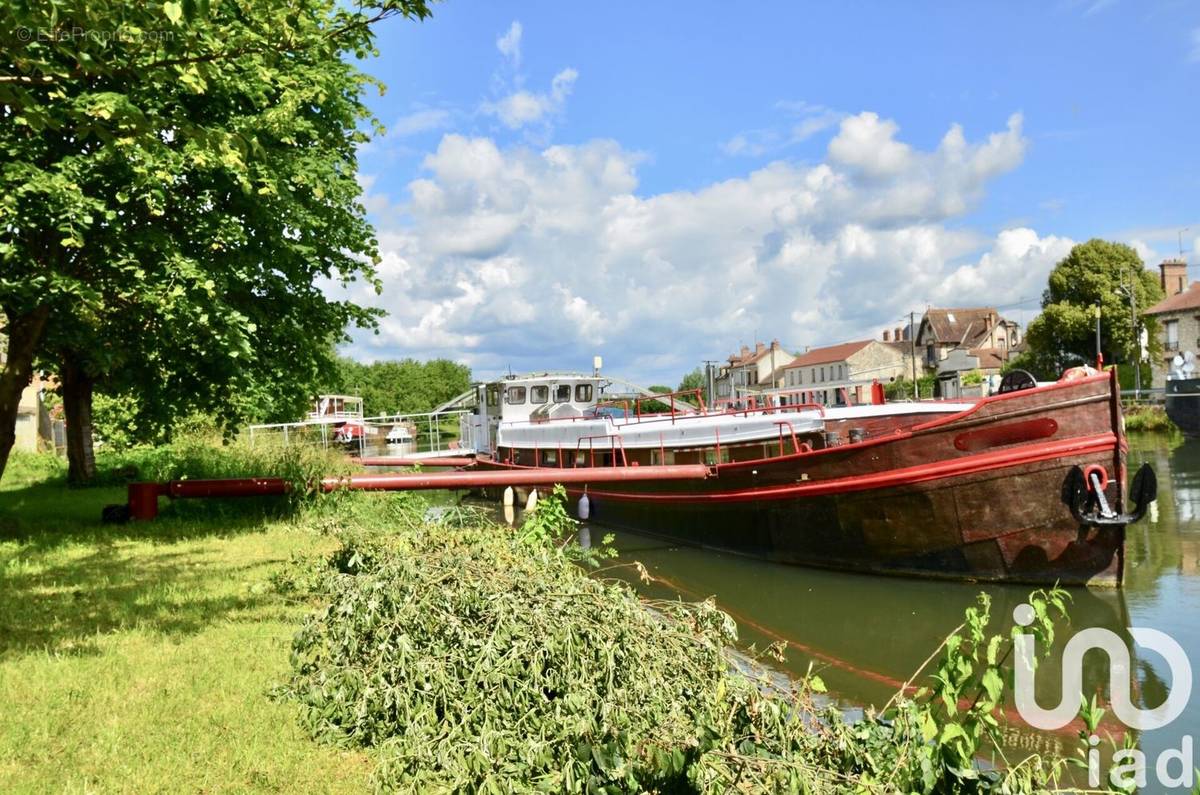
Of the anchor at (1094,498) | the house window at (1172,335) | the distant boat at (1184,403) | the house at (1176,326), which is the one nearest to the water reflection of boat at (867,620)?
the anchor at (1094,498)

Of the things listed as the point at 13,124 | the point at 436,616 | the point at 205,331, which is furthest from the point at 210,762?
the point at 13,124

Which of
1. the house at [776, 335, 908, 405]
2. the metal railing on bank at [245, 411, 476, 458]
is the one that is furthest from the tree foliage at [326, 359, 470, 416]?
the house at [776, 335, 908, 405]

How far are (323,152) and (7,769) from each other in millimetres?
10874

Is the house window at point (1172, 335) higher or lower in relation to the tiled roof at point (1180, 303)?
lower

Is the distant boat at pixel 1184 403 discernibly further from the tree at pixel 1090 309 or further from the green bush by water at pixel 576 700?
the green bush by water at pixel 576 700

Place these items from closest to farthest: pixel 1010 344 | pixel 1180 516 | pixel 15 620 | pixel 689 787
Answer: pixel 689 787
pixel 15 620
pixel 1180 516
pixel 1010 344

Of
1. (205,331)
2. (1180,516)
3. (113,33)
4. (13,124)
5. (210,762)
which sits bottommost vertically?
(1180,516)

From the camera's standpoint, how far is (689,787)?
3.49 meters

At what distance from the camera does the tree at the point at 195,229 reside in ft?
30.1

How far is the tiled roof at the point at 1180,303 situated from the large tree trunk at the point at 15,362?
52840mm

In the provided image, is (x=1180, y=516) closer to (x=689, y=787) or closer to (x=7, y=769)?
(x=689, y=787)

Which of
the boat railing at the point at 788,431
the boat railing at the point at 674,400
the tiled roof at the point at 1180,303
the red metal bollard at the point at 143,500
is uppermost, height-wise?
the tiled roof at the point at 1180,303

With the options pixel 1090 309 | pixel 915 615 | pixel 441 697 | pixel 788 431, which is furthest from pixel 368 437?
pixel 441 697

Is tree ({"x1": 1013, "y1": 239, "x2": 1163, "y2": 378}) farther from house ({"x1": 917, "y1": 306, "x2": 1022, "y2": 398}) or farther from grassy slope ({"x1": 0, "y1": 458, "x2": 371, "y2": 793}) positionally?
grassy slope ({"x1": 0, "y1": 458, "x2": 371, "y2": 793})
